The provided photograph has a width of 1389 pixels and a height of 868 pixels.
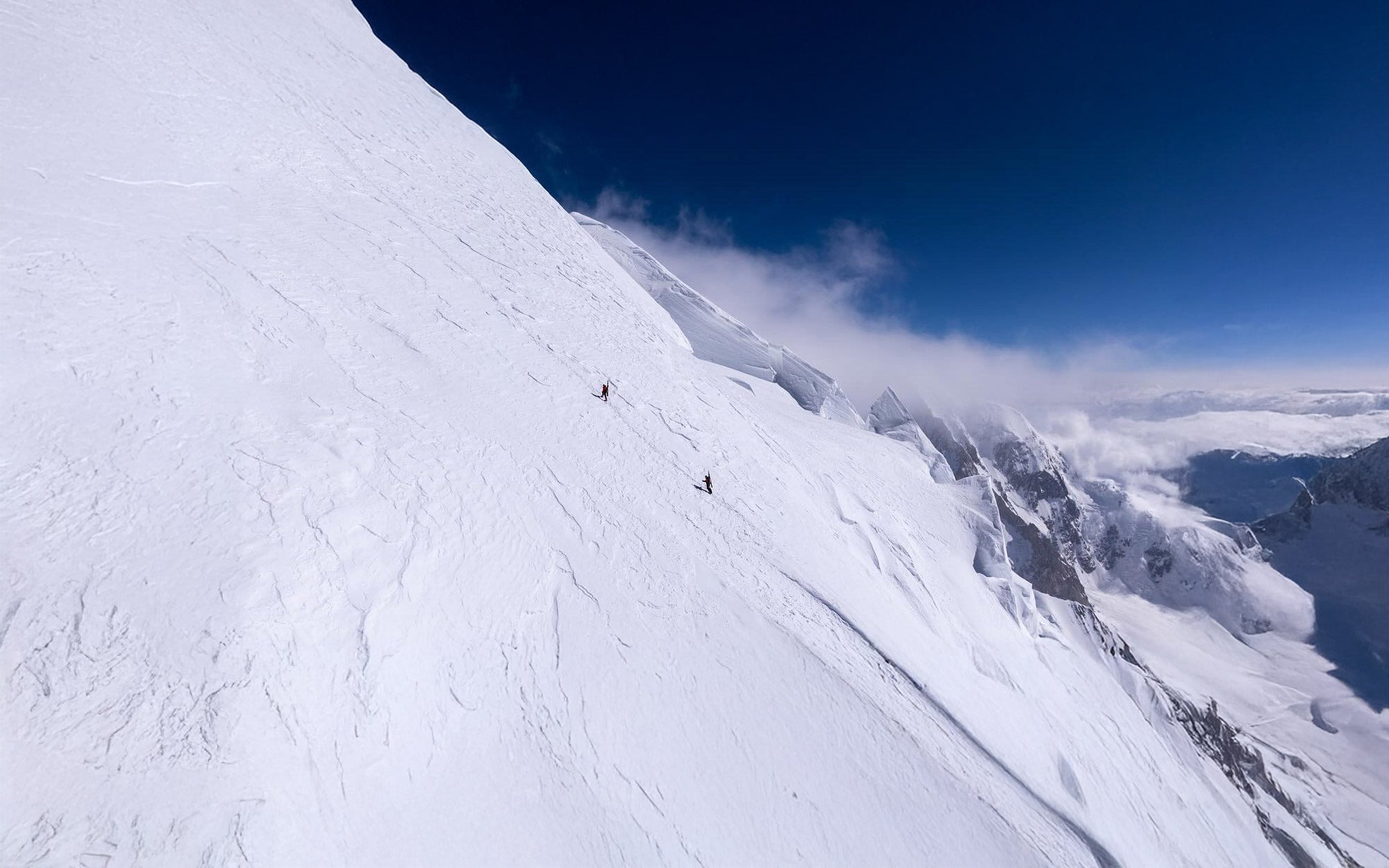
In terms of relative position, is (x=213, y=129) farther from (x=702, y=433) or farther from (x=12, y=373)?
→ (x=702, y=433)

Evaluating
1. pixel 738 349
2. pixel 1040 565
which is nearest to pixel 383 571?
pixel 738 349

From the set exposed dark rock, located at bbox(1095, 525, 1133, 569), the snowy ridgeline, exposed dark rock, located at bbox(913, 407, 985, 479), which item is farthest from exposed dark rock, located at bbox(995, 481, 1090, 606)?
the snowy ridgeline

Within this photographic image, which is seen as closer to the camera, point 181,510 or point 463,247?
point 181,510

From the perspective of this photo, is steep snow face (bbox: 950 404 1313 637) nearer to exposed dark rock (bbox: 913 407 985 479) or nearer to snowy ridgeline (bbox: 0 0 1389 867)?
exposed dark rock (bbox: 913 407 985 479)

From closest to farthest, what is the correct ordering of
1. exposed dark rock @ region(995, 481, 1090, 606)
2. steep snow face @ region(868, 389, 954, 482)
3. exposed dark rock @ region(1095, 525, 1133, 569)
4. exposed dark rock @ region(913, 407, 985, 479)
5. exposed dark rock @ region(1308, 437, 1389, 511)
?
steep snow face @ region(868, 389, 954, 482) → exposed dark rock @ region(995, 481, 1090, 606) → exposed dark rock @ region(1308, 437, 1389, 511) → exposed dark rock @ region(1095, 525, 1133, 569) → exposed dark rock @ region(913, 407, 985, 479)

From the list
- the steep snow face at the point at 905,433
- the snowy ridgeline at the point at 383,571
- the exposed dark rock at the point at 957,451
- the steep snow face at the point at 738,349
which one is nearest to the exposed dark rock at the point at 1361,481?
the exposed dark rock at the point at 957,451

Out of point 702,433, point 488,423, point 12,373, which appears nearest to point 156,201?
point 12,373
